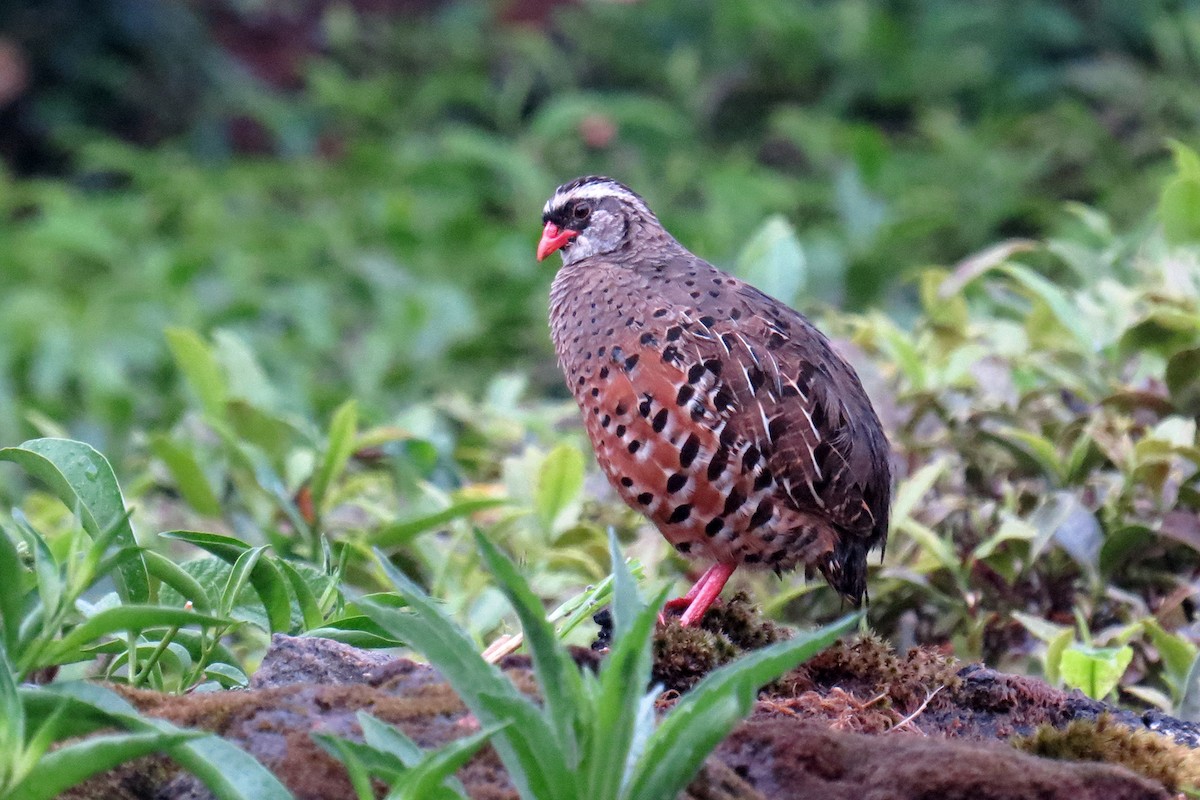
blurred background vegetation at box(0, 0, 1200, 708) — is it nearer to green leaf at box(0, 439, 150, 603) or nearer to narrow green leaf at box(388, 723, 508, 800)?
green leaf at box(0, 439, 150, 603)

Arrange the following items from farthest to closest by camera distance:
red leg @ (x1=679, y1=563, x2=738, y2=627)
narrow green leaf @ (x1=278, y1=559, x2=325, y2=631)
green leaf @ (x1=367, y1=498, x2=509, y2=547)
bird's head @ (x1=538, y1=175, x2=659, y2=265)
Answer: bird's head @ (x1=538, y1=175, x2=659, y2=265), green leaf @ (x1=367, y1=498, x2=509, y2=547), red leg @ (x1=679, y1=563, x2=738, y2=627), narrow green leaf @ (x1=278, y1=559, x2=325, y2=631)

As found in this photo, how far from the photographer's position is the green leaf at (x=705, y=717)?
216 centimetres

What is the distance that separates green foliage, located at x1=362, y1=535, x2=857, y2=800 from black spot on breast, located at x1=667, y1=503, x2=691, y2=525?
1.43 metres

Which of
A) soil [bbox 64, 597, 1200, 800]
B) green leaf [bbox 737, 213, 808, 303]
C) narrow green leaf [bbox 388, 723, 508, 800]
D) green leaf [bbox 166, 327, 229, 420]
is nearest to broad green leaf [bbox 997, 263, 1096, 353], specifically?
green leaf [bbox 737, 213, 808, 303]

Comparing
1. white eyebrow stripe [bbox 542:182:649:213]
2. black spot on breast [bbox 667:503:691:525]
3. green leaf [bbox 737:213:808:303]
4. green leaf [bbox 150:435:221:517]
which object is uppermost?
white eyebrow stripe [bbox 542:182:649:213]

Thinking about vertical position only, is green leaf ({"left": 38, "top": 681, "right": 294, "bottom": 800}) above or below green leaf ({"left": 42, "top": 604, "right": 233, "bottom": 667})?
below

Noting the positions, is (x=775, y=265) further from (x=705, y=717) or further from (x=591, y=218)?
(x=705, y=717)

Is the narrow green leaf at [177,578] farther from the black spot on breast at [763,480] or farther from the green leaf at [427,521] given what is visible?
the black spot on breast at [763,480]

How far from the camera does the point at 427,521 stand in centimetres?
403

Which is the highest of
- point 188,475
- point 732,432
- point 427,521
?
point 732,432

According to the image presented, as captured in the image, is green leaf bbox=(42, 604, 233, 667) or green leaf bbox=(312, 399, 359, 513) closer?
green leaf bbox=(42, 604, 233, 667)

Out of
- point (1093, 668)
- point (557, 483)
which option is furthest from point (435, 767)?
point (557, 483)

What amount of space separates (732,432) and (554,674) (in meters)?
1.56

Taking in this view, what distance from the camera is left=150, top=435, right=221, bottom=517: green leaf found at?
4.82 m
